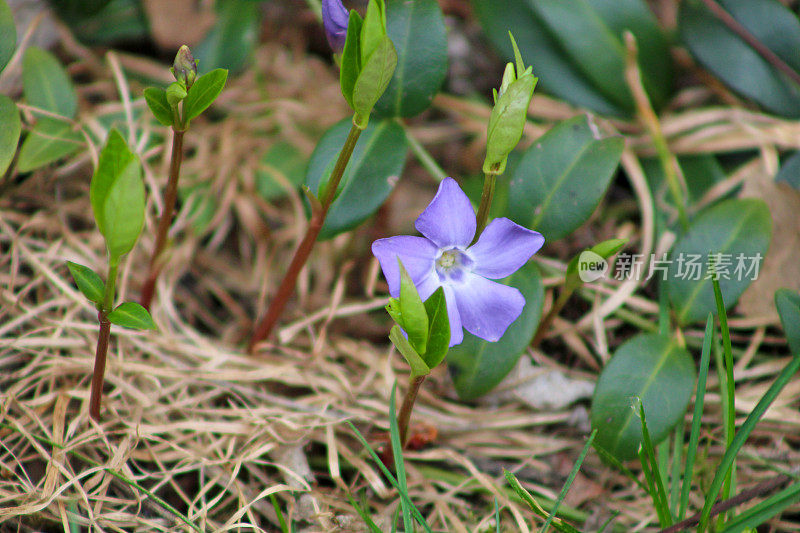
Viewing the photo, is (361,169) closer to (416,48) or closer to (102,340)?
(416,48)

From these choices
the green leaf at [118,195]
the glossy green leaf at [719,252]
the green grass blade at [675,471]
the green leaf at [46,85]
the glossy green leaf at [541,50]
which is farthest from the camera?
the glossy green leaf at [541,50]

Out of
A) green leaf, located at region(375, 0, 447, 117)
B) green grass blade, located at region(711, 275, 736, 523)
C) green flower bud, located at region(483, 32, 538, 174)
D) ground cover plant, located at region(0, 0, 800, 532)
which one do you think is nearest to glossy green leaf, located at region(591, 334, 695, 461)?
ground cover plant, located at region(0, 0, 800, 532)

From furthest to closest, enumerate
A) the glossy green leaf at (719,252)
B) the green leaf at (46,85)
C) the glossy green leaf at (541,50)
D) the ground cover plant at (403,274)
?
1. the glossy green leaf at (541,50)
2. the green leaf at (46,85)
3. the glossy green leaf at (719,252)
4. the ground cover plant at (403,274)

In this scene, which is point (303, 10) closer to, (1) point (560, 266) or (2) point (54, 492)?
(1) point (560, 266)

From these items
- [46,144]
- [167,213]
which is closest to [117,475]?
[167,213]

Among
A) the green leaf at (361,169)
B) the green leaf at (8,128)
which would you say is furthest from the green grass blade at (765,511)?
the green leaf at (8,128)

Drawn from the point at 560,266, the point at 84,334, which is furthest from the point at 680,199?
the point at 84,334

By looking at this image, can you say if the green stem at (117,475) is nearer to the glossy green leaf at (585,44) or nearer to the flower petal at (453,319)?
the flower petal at (453,319)

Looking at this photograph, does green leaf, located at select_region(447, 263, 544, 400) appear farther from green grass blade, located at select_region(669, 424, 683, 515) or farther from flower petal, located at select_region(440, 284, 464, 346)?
green grass blade, located at select_region(669, 424, 683, 515)
